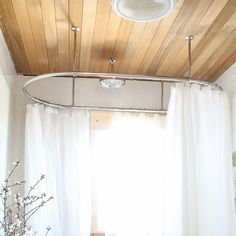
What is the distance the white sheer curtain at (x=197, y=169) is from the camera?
2367mm

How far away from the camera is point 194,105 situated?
2549 mm

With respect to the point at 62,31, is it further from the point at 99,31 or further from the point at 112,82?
the point at 112,82

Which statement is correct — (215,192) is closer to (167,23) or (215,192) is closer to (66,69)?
(167,23)

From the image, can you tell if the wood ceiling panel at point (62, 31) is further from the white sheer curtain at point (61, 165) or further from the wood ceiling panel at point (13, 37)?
the white sheer curtain at point (61, 165)

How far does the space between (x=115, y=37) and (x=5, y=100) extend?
984mm

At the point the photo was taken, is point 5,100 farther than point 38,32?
Yes

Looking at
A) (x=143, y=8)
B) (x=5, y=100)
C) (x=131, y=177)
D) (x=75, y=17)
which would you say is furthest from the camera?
(x=131, y=177)

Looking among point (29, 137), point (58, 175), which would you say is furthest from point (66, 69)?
point (58, 175)

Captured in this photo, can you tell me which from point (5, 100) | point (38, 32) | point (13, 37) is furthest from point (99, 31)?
point (5, 100)

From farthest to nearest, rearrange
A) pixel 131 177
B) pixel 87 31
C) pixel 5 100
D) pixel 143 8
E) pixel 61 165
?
1. pixel 131 177
2. pixel 61 165
3. pixel 5 100
4. pixel 87 31
5. pixel 143 8

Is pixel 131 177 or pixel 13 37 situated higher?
pixel 13 37

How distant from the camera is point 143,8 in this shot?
6.36 ft

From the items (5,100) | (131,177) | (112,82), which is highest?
(112,82)

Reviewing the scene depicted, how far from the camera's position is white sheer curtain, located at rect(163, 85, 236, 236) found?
2.37 meters
